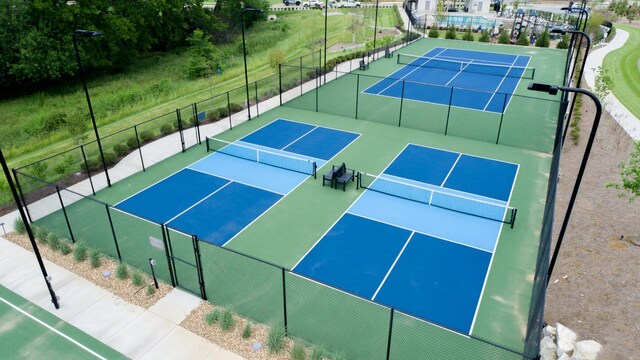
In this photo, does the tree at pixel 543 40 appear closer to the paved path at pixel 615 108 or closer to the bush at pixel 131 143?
the paved path at pixel 615 108

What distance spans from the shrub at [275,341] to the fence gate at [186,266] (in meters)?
2.59

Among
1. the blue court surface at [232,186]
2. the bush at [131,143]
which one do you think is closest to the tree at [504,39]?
the blue court surface at [232,186]

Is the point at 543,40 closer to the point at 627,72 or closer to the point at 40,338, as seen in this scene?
the point at 627,72

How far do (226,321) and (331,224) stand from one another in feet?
18.1

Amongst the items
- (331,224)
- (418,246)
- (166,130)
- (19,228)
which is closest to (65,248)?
(19,228)

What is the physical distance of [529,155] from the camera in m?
19.8

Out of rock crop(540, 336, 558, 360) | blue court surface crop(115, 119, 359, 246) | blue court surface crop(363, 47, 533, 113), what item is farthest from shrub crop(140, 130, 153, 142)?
rock crop(540, 336, 558, 360)

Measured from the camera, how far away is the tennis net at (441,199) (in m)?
14.9

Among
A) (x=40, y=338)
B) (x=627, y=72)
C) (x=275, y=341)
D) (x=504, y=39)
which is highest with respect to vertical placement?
(x=504, y=39)

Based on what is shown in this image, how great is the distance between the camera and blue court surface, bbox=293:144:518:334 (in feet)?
37.5

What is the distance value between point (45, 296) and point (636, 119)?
2871 centimetres

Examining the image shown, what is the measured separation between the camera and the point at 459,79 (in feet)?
106

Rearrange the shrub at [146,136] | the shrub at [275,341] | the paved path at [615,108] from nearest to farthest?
the shrub at [275,341] < the shrub at [146,136] < the paved path at [615,108]

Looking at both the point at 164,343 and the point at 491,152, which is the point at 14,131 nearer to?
the point at 164,343
